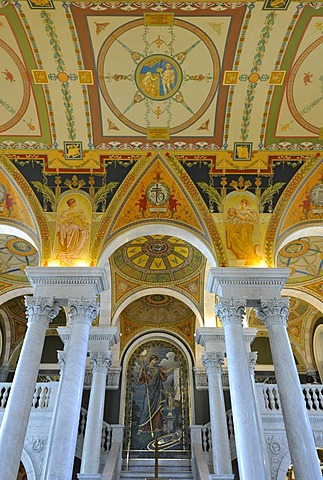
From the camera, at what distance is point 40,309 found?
7809 mm

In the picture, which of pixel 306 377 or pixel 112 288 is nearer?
pixel 112 288

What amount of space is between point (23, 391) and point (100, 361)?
4.24 metres

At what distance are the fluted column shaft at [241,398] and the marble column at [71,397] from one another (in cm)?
260

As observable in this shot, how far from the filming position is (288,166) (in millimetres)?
9273

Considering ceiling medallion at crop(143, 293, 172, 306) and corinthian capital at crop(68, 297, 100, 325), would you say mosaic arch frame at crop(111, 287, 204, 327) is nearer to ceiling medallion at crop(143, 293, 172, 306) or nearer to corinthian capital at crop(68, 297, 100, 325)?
ceiling medallion at crop(143, 293, 172, 306)

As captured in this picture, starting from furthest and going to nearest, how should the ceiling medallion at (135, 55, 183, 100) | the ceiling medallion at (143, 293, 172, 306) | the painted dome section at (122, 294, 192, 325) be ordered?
the painted dome section at (122, 294, 192, 325) < the ceiling medallion at (143, 293, 172, 306) < the ceiling medallion at (135, 55, 183, 100)

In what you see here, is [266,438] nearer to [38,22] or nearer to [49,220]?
[49,220]

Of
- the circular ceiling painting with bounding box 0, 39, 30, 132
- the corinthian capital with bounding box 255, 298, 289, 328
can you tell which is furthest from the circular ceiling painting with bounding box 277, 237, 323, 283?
the circular ceiling painting with bounding box 0, 39, 30, 132

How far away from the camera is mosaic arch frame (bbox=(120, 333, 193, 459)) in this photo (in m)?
13.9

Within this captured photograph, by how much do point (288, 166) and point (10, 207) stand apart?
6.29 m

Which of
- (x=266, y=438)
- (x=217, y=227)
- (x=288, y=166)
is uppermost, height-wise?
(x=288, y=166)

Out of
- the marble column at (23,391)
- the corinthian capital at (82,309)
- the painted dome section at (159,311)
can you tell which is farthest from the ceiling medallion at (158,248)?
the marble column at (23,391)

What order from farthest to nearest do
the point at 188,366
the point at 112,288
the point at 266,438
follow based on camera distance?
the point at 188,366 → the point at 112,288 → the point at 266,438

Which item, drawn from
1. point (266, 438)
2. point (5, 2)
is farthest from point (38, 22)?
point (266, 438)
